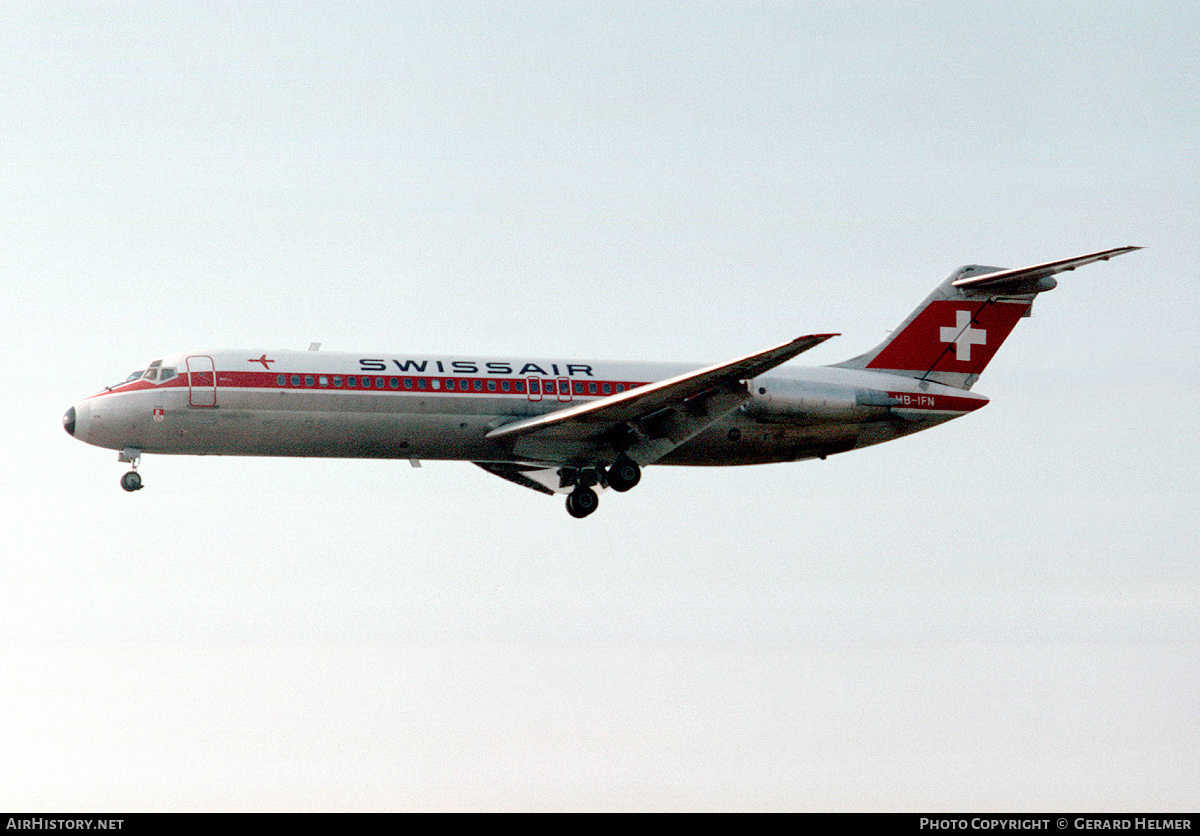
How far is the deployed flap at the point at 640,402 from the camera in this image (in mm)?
34750

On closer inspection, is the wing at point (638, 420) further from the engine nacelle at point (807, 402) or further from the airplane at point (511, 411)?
the engine nacelle at point (807, 402)

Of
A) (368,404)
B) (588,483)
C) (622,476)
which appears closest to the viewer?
(368,404)

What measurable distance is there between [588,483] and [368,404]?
240 inches

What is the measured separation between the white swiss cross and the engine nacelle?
3836mm

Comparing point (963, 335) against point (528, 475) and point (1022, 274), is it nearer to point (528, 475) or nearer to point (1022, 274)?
point (1022, 274)

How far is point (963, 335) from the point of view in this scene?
140 ft

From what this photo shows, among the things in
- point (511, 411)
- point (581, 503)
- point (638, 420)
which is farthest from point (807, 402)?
point (511, 411)

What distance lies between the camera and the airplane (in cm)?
3688

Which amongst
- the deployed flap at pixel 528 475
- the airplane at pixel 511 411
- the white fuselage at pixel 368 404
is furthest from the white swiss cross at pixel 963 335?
the deployed flap at pixel 528 475

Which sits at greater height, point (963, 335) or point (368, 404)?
point (963, 335)

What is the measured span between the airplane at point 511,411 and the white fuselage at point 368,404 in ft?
0.11

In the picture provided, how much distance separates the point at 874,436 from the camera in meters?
41.0

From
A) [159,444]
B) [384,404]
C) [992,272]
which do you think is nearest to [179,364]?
[159,444]
